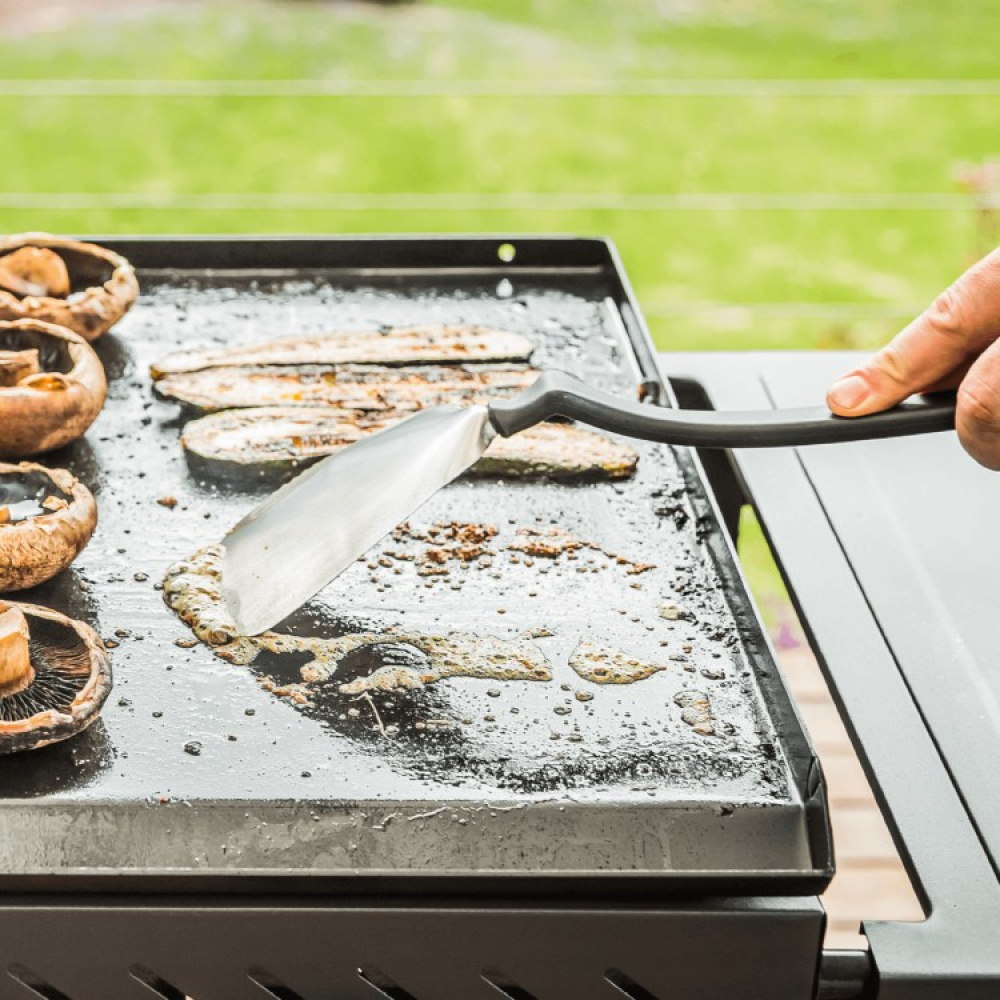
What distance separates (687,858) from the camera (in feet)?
3.07

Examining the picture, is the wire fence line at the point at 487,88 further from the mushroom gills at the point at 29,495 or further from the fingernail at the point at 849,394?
the fingernail at the point at 849,394

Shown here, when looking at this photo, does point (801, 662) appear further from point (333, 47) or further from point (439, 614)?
point (333, 47)

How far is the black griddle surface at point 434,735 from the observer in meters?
0.93

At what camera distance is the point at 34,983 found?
37.2 inches


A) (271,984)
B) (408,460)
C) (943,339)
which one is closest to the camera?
(271,984)

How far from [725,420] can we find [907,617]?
1.31ft

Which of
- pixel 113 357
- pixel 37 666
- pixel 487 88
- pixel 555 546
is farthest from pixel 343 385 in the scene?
pixel 487 88

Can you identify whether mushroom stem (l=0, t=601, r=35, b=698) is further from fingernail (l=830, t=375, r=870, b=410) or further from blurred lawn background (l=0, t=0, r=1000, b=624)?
blurred lawn background (l=0, t=0, r=1000, b=624)

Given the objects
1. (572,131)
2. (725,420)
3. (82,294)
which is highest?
(725,420)

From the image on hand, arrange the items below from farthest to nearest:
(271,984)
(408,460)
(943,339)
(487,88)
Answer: (487,88) < (408,460) < (943,339) < (271,984)

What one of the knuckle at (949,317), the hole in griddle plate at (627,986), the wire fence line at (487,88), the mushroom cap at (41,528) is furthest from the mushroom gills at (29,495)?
the wire fence line at (487,88)

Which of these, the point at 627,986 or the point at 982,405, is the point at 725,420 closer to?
the point at 982,405

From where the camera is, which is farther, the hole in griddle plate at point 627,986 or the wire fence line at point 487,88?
the wire fence line at point 487,88

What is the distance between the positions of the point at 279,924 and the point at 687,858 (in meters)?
0.30
